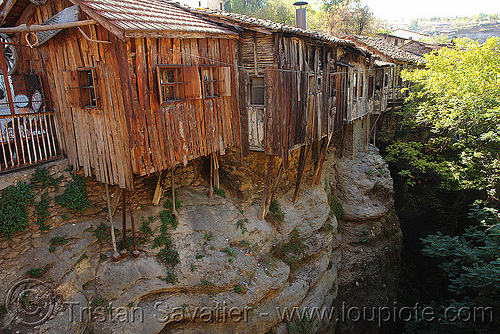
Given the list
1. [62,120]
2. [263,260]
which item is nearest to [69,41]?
[62,120]

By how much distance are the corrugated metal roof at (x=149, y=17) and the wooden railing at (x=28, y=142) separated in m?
3.28

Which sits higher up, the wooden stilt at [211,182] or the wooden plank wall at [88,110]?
the wooden plank wall at [88,110]

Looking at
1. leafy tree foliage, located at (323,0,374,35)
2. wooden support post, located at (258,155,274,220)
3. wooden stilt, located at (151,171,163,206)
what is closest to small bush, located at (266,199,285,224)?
wooden support post, located at (258,155,274,220)

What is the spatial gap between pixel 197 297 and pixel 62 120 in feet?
20.0

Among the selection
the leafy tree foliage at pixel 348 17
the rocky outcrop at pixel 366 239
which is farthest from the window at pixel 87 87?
the leafy tree foliage at pixel 348 17

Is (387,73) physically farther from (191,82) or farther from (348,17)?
(191,82)

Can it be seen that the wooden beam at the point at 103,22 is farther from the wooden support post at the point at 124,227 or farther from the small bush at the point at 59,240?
the small bush at the point at 59,240

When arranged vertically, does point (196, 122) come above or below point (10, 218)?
above

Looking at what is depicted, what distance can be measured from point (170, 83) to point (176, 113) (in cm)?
73

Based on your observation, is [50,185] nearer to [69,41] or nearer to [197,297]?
[69,41]

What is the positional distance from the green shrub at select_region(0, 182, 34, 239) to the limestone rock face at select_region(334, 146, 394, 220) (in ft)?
42.9

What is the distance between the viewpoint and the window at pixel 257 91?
9.89 m

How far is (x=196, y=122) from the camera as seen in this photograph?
853cm

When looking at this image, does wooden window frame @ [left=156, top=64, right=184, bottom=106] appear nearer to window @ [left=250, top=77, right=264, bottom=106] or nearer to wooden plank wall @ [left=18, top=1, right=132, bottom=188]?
wooden plank wall @ [left=18, top=1, right=132, bottom=188]
